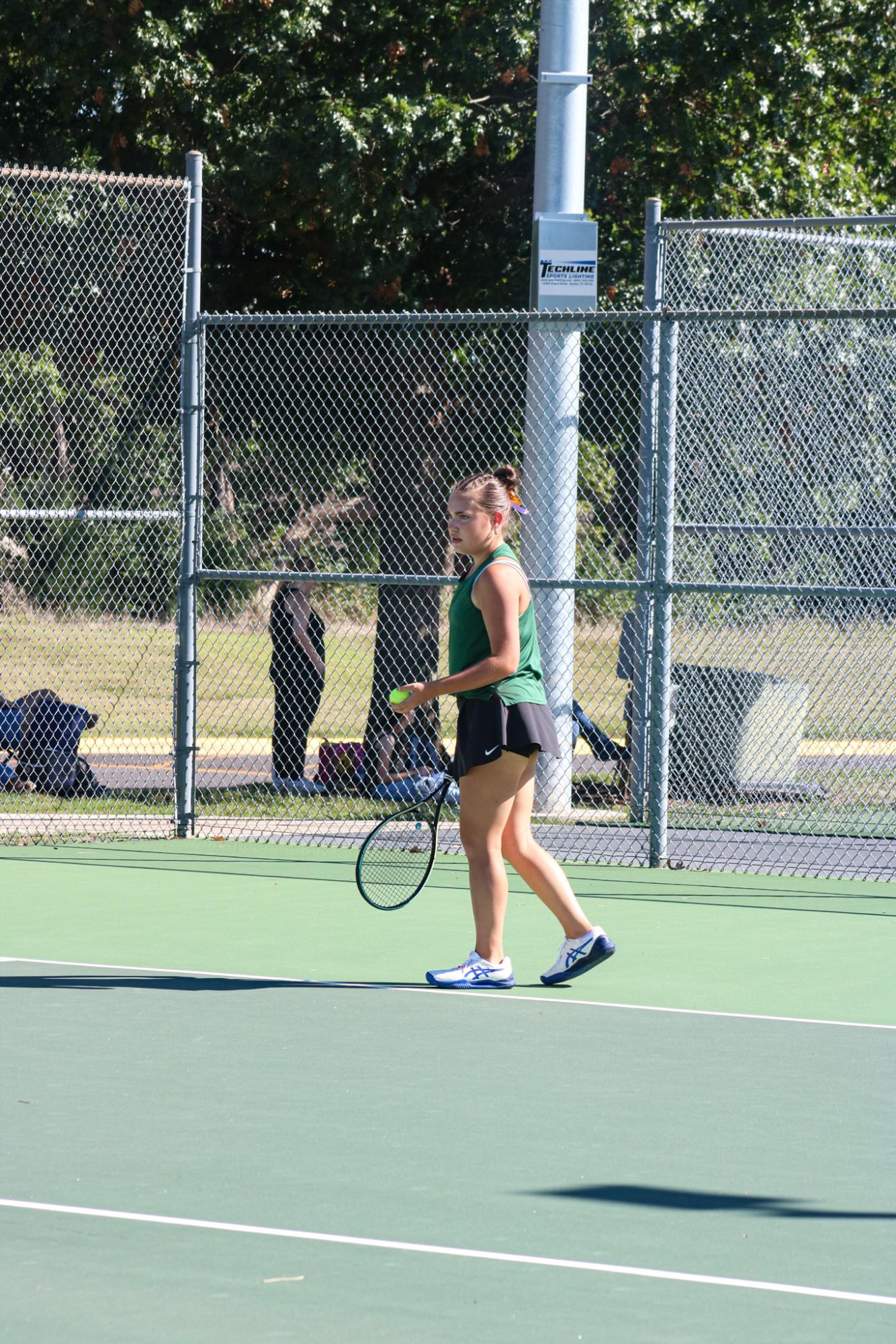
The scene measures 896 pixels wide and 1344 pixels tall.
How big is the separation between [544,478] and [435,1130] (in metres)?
7.33

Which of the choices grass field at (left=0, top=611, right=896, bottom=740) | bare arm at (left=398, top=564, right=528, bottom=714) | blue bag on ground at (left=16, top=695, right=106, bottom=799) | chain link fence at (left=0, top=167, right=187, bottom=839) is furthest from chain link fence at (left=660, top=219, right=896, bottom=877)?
bare arm at (left=398, top=564, right=528, bottom=714)

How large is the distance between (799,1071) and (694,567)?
7.55 m

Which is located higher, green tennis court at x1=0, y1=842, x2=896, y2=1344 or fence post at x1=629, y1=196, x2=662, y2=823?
fence post at x1=629, y1=196, x2=662, y2=823

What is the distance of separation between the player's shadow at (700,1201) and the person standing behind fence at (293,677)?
9.28 metres

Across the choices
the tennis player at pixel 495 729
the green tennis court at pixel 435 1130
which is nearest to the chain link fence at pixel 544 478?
the green tennis court at pixel 435 1130

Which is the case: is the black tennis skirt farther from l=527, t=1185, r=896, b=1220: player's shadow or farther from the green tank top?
l=527, t=1185, r=896, b=1220: player's shadow

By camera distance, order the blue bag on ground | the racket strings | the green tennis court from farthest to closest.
Result: 1. the blue bag on ground
2. the racket strings
3. the green tennis court

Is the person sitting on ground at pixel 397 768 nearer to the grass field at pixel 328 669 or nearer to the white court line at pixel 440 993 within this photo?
the grass field at pixel 328 669

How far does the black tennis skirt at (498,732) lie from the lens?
7703 millimetres

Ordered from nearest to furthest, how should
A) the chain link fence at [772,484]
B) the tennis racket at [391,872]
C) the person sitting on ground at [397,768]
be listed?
the tennis racket at [391,872], the person sitting on ground at [397,768], the chain link fence at [772,484]

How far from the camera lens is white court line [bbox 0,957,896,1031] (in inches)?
297

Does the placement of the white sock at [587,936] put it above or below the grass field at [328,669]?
above

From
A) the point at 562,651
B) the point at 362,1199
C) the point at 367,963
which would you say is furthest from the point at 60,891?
the point at 362,1199

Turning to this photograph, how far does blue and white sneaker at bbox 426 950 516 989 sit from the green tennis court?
68 millimetres
